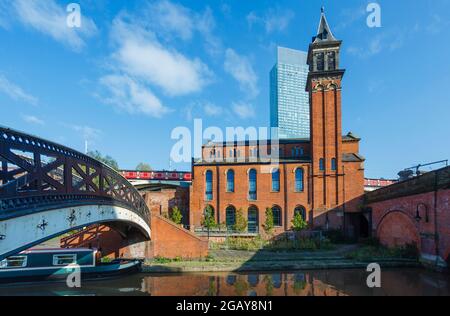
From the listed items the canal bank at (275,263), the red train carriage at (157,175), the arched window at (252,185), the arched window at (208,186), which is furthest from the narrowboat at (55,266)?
the red train carriage at (157,175)

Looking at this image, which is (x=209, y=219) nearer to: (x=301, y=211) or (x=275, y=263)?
(x=301, y=211)

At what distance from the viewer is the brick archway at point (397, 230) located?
54.3 ft

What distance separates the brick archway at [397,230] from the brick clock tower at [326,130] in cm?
489

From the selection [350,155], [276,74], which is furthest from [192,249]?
[276,74]

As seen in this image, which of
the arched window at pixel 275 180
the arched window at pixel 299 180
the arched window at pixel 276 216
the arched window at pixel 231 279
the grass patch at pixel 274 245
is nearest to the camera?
the arched window at pixel 231 279

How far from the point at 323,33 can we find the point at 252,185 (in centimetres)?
1875

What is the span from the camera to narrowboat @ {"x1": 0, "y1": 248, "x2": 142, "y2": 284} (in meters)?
13.0

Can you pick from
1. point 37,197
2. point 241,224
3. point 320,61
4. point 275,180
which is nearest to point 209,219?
point 241,224

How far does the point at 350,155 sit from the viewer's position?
27.0 m

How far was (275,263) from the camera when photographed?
Answer: 1578 centimetres

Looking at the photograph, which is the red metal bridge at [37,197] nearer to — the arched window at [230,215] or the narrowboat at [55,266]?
the narrowboat at [55,266]

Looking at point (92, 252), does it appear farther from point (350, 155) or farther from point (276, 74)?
point (276, 74)
